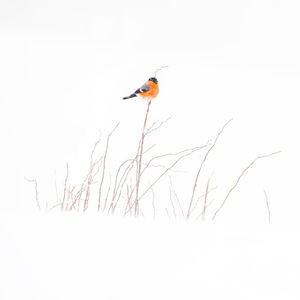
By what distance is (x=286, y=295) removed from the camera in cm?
120

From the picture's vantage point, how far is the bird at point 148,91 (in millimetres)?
3115

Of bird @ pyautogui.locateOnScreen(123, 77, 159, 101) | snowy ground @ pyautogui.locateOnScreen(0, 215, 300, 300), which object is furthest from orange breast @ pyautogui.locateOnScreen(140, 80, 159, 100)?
Answer: snowy ground @ pyautogui.locateOnScreen(0, 215, 300, 300)

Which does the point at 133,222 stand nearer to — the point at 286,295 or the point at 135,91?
the point at 286,295

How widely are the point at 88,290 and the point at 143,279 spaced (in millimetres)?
146

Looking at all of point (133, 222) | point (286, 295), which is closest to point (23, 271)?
point (133, 222)

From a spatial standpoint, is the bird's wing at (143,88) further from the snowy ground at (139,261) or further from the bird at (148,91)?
the snowy ground at (139,261)

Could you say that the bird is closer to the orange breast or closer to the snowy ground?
the orange breast

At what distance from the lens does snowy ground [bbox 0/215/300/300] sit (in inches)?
46.2

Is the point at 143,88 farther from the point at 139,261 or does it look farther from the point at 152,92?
the point at 139,261

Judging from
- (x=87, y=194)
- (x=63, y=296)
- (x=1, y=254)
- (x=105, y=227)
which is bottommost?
(x=63, y=296)

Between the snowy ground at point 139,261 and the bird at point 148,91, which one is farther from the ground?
the bird at point 148,91

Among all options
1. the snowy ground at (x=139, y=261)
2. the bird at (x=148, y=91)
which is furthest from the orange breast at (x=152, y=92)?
the snowy ground at (x=139, y=261)

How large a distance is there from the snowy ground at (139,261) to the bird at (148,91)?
1.70m

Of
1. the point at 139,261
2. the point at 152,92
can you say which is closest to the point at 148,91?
the point at 152,92
